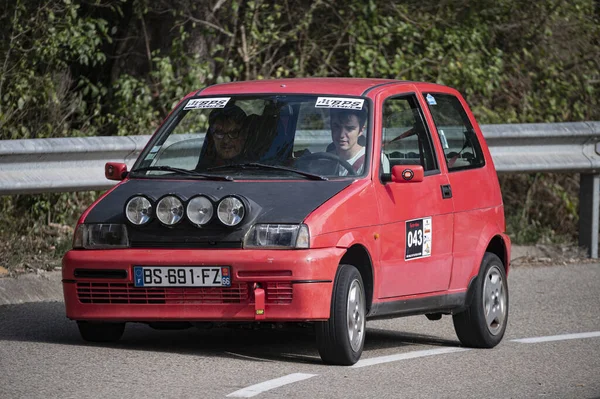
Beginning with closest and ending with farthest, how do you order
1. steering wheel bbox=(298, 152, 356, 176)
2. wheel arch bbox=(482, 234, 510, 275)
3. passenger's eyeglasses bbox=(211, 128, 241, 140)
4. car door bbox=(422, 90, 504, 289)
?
steering wheel bbox=(298, 152, 356, 176) < passenger's eyeglasses bbox=(211, 128, 241, 140) < car door bbox=(422, 90, 504, 289) < wheel arch bbox=(482, 234, 510, 275)

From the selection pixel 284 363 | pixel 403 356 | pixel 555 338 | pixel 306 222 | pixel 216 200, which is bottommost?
pixel 555 338

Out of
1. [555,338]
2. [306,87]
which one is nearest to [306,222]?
[306,87]

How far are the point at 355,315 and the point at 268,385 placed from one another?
0.96 m

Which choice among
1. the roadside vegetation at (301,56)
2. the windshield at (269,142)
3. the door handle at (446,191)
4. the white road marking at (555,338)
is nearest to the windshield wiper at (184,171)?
the windshield at (269,142)

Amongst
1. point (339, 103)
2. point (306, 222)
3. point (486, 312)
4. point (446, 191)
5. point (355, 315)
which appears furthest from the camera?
point (486, 312)

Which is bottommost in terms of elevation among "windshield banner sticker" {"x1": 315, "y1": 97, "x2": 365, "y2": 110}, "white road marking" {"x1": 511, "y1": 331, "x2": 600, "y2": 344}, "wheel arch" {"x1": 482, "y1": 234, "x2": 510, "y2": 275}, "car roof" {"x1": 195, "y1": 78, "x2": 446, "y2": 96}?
"white road marking" {"x1": 511, "y1": 331, "x2": 600, "y2": 344}

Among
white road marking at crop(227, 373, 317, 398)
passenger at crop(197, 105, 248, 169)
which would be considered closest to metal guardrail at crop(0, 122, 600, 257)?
passenger at crop(197, 105, 248, 169)

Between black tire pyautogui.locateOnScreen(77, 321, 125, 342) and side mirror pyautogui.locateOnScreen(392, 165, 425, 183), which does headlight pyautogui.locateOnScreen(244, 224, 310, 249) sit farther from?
black tire pyautogui.locateOnScreen(77, 321, 125, 342)

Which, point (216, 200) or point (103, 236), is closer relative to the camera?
point (216, 200)

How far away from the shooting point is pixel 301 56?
15109mm

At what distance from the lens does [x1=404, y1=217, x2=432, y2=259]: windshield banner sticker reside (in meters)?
7.58

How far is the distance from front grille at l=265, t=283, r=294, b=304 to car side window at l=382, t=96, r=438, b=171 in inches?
53.2

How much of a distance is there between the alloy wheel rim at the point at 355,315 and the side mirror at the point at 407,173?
2.37 feet

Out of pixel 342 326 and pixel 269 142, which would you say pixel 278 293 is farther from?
pixel 269 142
